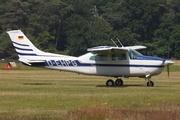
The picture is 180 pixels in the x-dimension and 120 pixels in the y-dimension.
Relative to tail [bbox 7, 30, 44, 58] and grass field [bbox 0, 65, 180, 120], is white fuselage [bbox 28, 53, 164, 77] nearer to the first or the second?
tail [bbox 7, 30, 44, 58]

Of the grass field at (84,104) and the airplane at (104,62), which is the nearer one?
the grass field at (84,104)

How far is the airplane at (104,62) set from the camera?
29.9m

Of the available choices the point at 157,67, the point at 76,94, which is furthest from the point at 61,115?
the point at 157,67

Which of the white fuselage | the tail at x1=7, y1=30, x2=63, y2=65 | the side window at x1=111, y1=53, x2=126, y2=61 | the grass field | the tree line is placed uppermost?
the tree line

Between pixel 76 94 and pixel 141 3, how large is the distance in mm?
83340

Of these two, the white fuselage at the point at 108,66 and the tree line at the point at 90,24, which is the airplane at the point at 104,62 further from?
the tree line at the point at 90,24

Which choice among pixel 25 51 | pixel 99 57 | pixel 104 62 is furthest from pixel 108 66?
pixel 25 51

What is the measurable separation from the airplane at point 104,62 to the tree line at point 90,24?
6046 centimetres

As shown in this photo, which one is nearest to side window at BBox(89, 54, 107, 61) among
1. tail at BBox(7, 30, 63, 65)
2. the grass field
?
tail at BBox(7, 30, 63, 65)

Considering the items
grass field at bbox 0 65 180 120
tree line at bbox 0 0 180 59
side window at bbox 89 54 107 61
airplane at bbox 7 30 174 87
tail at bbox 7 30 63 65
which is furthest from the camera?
tree line at bbox 0 0 180 59

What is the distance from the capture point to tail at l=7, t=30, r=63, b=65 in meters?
30.9

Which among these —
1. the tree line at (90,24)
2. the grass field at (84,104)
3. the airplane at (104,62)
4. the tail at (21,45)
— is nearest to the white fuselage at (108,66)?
the airplane at (104,62)

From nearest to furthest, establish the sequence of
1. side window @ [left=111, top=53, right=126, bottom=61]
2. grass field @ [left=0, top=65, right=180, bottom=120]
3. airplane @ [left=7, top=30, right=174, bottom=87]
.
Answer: grass field @ [left=0, top=65, right=180, bottom=120], airplane @ [left=7, top=30, right=174, bottom=87], side window @ [left=111, top=53, right=126, bottom=61]

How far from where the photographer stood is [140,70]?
98.6ft
